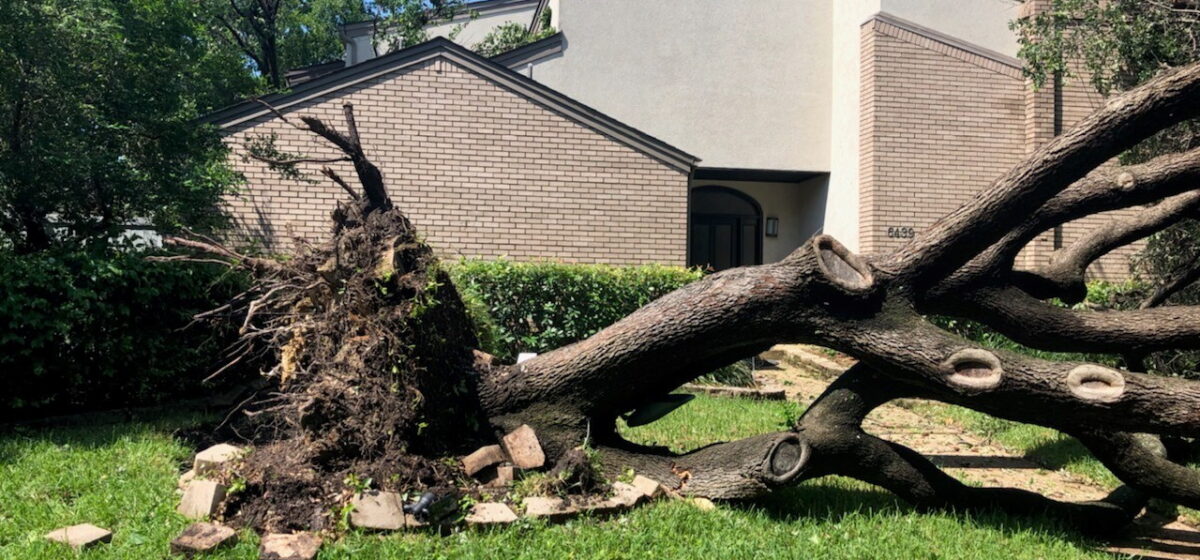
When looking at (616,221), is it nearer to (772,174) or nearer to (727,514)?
(772,174)

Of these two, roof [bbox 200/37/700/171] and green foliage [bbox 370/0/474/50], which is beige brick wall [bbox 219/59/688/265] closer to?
roof [bbox 200/37/700/171]

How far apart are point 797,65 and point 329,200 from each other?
833 centimetres

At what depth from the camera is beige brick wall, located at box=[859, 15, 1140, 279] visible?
12758mm

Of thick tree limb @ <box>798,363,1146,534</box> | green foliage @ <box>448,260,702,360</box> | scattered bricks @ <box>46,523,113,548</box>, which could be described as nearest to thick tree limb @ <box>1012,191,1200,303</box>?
thick tree limb @ <box>798,363,1146,534</box>

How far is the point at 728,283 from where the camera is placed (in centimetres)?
486

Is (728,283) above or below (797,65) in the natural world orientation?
below

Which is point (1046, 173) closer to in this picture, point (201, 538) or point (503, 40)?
point (201, 538)

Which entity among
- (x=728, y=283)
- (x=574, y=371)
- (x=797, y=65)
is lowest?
(x=574, y=371)

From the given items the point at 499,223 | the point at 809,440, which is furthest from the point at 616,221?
the point at 809,440

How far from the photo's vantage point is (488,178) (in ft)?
36.4

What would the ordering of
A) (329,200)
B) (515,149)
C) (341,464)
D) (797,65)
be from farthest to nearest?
(797,65) < (515,149) < (329,200) < (341,464)

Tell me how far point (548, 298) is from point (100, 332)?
4.55 m

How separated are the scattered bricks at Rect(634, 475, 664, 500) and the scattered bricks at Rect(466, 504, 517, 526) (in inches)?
32.1

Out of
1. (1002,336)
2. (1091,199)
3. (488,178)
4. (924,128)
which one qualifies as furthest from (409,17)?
(1091,199)
